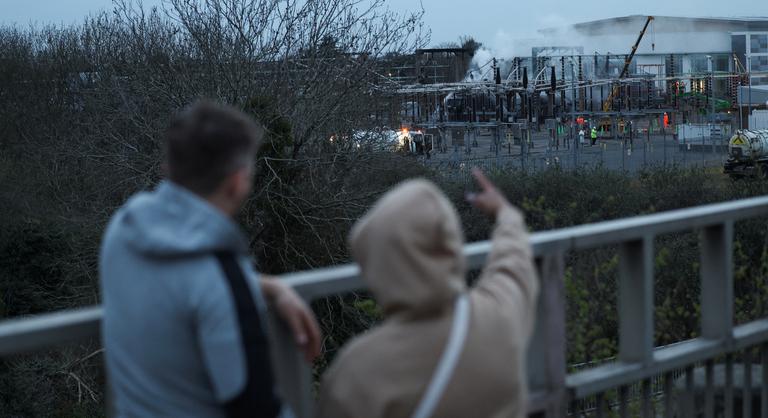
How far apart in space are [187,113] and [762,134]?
4427 centimetres

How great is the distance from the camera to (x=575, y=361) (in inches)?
173

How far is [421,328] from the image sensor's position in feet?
7.47

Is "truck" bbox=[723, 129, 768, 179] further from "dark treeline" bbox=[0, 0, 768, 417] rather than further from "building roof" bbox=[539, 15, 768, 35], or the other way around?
"building roof" bbox=[539, 15, 768, 35]

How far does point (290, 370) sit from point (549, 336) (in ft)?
3.04

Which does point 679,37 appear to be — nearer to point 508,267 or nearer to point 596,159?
point 596,159

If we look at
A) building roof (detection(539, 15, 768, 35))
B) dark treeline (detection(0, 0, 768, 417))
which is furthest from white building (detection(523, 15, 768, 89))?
dark treeline (detection(0, 0, 768, 417))

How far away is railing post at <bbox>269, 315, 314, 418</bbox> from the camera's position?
2598mm

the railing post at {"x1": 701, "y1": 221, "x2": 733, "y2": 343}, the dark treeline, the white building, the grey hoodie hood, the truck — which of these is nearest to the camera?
the grey hoodie hood

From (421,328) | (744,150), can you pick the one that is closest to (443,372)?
(421,328)

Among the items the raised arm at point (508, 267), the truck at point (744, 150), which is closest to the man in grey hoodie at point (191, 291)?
the raised arm at point (508, 267)

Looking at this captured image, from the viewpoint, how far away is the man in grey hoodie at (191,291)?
2086mm

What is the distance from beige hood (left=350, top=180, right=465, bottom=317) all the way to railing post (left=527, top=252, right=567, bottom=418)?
3.19ft

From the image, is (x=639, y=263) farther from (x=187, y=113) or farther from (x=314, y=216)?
(x=314, y=216)

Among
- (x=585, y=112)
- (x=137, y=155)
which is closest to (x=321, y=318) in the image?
(x=137, y=155)
